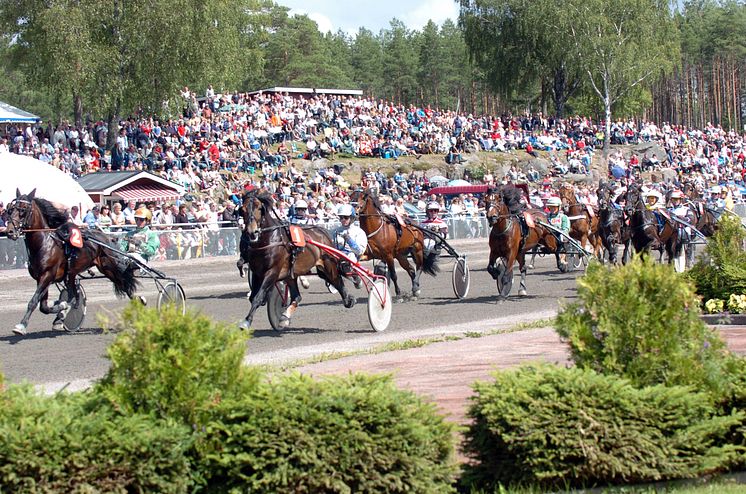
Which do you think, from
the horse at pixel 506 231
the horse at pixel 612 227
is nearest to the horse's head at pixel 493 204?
the horse at pixel 506 231

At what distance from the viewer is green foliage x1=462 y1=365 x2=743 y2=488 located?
5672 mm

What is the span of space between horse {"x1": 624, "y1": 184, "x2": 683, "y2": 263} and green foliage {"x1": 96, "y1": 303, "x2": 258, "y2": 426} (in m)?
15.3

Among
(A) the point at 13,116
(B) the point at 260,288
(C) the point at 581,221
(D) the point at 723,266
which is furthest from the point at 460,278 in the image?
(A) the point at 13,116

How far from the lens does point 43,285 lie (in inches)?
553

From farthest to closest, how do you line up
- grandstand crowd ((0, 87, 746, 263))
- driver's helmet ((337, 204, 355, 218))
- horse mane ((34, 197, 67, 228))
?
grandstand crowd ((0, 87, 746, 263)), driver's helmet ((337, 204, 355, 218)), horse mane ((34, 197, 67, 228))

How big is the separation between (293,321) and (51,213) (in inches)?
141

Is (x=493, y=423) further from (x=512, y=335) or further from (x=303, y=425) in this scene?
(x=512, y=335)

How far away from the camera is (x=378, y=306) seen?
1412cm

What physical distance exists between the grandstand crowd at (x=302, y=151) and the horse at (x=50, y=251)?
6.66m

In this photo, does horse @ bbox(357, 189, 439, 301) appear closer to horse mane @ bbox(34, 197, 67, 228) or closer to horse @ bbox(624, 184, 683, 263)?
horse @ bbox(624, 184, 683, 263)

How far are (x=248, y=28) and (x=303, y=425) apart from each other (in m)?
81.6

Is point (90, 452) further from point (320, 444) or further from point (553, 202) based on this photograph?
point (553, 202)

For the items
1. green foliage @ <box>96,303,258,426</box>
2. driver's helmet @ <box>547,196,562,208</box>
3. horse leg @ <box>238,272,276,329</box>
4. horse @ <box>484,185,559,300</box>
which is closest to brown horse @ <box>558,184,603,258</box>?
driver's helmet @ <box>547,196,562,208</box>

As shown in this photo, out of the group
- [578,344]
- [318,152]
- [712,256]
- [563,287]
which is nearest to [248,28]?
[318,152]
